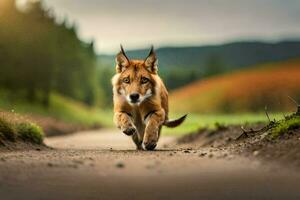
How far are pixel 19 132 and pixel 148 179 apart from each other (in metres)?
8.89

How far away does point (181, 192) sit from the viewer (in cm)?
981

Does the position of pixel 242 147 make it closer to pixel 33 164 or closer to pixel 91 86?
pixel 33 164

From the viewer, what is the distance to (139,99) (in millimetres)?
16047

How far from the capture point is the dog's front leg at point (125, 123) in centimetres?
1602

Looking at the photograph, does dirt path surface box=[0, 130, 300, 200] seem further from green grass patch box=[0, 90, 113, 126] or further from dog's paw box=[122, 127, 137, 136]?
green grass patch box=[0, 90, 113, 126]

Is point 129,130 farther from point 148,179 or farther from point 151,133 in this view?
point 148,179

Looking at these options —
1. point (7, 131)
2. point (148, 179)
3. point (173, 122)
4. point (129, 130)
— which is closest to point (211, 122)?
point (173, 122)

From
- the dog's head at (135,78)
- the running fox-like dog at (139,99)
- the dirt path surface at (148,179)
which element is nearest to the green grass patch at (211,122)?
the running fox-like dog at (139,99)

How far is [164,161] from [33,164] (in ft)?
8.00

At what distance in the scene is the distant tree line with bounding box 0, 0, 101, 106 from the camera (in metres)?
55.7

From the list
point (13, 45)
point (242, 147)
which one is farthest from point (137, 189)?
point (13, 45)

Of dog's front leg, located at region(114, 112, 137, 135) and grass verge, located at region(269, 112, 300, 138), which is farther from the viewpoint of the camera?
dog's front leg, located at region(114, 112, 137, 135)

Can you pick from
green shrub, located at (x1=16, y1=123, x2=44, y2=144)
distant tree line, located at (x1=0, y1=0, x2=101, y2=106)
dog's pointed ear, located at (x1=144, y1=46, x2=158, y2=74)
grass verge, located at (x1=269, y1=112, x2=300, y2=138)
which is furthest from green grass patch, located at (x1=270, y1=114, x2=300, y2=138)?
distant tree line, located at (x1=0, y1=0, x2=101, y2=106)

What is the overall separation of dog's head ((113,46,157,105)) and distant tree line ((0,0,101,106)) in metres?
38.9
